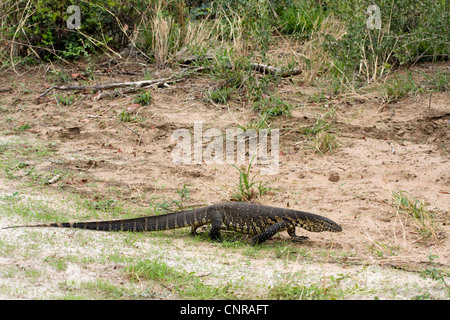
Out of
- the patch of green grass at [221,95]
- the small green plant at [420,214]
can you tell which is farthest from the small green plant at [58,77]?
the small green plant at [420,214]

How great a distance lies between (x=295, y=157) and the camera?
7730mm

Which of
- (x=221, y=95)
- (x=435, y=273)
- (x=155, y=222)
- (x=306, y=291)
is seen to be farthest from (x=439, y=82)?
(x=306, y=291)

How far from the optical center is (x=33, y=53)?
424 inches

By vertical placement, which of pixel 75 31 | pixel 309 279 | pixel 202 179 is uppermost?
pixel 75 31

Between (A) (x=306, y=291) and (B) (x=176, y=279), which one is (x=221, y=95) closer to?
(B) (x=176, y=279)

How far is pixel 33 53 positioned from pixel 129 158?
14.1 ft

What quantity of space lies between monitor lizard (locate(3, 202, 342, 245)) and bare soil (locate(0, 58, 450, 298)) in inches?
10.2

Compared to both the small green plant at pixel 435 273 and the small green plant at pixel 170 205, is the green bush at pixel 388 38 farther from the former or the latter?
the small green plant at pixel 435 273

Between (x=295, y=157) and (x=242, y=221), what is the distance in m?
2.34

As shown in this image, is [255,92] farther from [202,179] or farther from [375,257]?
[375,257]

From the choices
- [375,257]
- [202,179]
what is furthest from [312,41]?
[375,257]

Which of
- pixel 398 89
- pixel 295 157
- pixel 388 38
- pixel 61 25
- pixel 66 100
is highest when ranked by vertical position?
pixel 388 38

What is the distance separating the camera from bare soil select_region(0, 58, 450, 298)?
5691 millimetres

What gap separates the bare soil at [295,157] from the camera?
569cm
